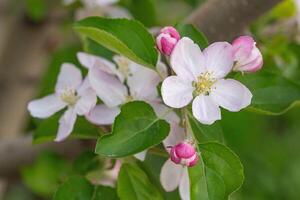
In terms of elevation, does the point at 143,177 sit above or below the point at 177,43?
below

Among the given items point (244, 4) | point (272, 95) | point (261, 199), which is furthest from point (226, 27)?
point (261, 199)

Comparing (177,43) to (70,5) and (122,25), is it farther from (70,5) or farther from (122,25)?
(70,5)

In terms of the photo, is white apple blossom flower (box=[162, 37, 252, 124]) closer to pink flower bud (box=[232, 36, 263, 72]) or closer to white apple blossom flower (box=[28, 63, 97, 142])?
pink flower bud (box=[232, 36, 263, 72])

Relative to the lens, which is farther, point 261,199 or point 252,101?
point 261,199

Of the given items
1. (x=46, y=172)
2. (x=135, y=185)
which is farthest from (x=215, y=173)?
(x=46, y=172)

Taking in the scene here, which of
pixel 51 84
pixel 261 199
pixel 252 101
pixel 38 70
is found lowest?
pixel 261 199

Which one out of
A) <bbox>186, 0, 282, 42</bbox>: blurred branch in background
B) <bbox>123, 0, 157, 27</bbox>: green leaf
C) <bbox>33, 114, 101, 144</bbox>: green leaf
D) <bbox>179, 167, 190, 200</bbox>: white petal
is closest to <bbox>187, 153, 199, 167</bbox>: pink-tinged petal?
<bbox>179, 167, 190, 200</bbox>: white petal

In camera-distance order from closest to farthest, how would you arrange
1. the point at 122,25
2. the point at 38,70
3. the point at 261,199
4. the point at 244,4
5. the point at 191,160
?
the point at 191,160
the point at 122,25
the point at 244,4
the point at 38,70
the point at 261,199
